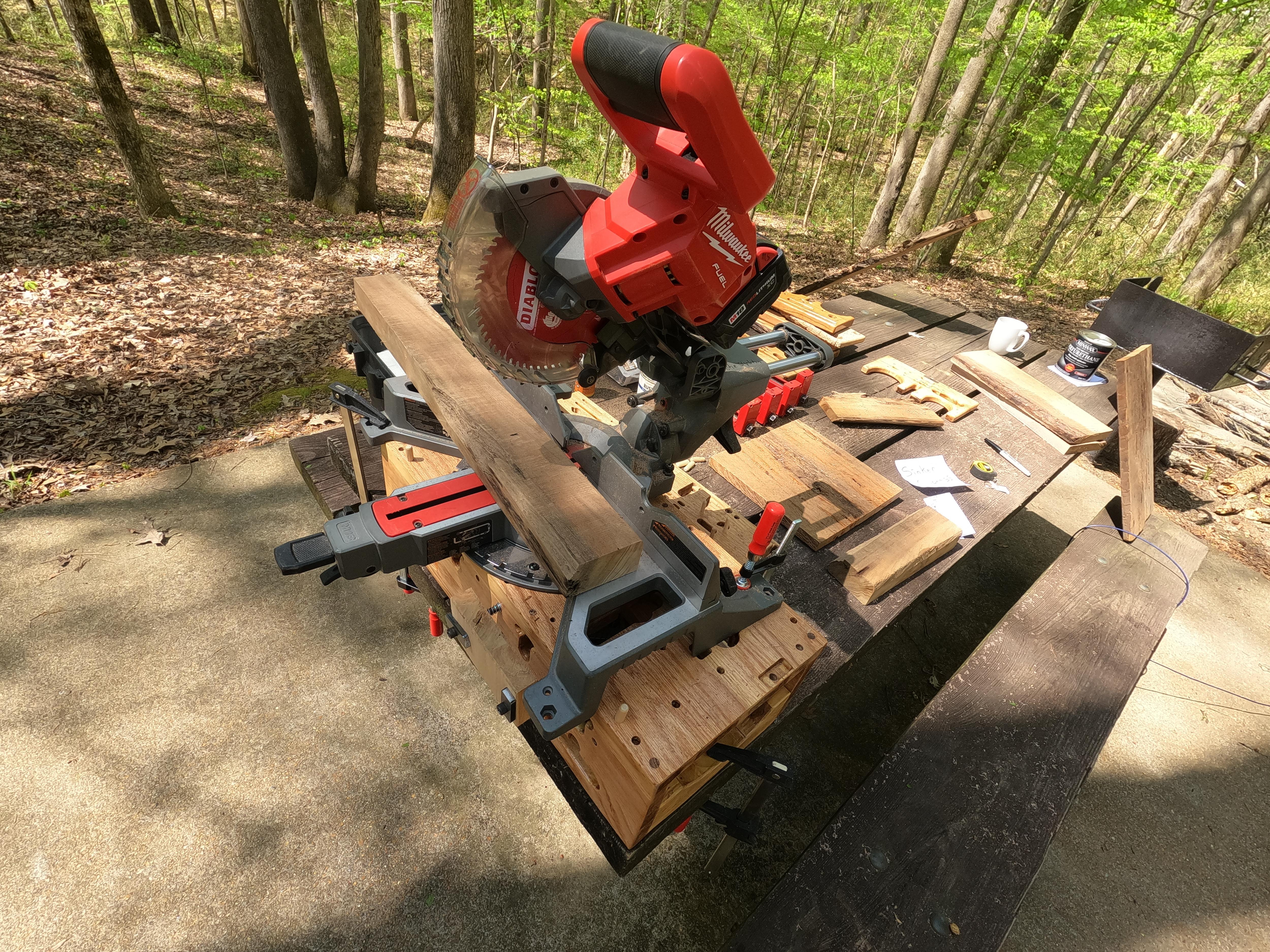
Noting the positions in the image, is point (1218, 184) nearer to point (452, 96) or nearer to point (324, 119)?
point (452, 96)

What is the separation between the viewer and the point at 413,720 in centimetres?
266

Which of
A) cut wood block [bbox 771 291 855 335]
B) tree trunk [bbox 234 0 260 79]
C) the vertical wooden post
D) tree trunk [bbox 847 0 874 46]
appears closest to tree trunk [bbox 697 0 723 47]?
tree trunk [bbox 847 0 874 46]

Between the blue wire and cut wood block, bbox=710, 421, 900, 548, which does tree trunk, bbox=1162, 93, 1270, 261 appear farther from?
cut wood block, bbox=710, 421, 900, 548

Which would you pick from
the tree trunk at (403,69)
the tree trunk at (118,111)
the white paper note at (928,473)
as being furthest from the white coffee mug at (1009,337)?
the tree trunk at (403,69)

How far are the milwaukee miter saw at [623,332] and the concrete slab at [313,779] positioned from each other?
0.75m

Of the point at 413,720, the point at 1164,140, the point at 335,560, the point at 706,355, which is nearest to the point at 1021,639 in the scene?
the point at 706,355

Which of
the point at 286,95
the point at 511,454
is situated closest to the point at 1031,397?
the point at 511,454

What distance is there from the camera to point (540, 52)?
263 inches

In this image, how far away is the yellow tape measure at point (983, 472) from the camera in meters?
2.78

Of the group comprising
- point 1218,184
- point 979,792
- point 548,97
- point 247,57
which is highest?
point 1218,184

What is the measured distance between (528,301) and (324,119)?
8012 mm

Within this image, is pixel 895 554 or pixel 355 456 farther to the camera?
pixel 355 456

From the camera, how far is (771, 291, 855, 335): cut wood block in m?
3.56

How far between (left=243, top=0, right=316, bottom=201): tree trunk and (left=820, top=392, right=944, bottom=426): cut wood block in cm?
799
